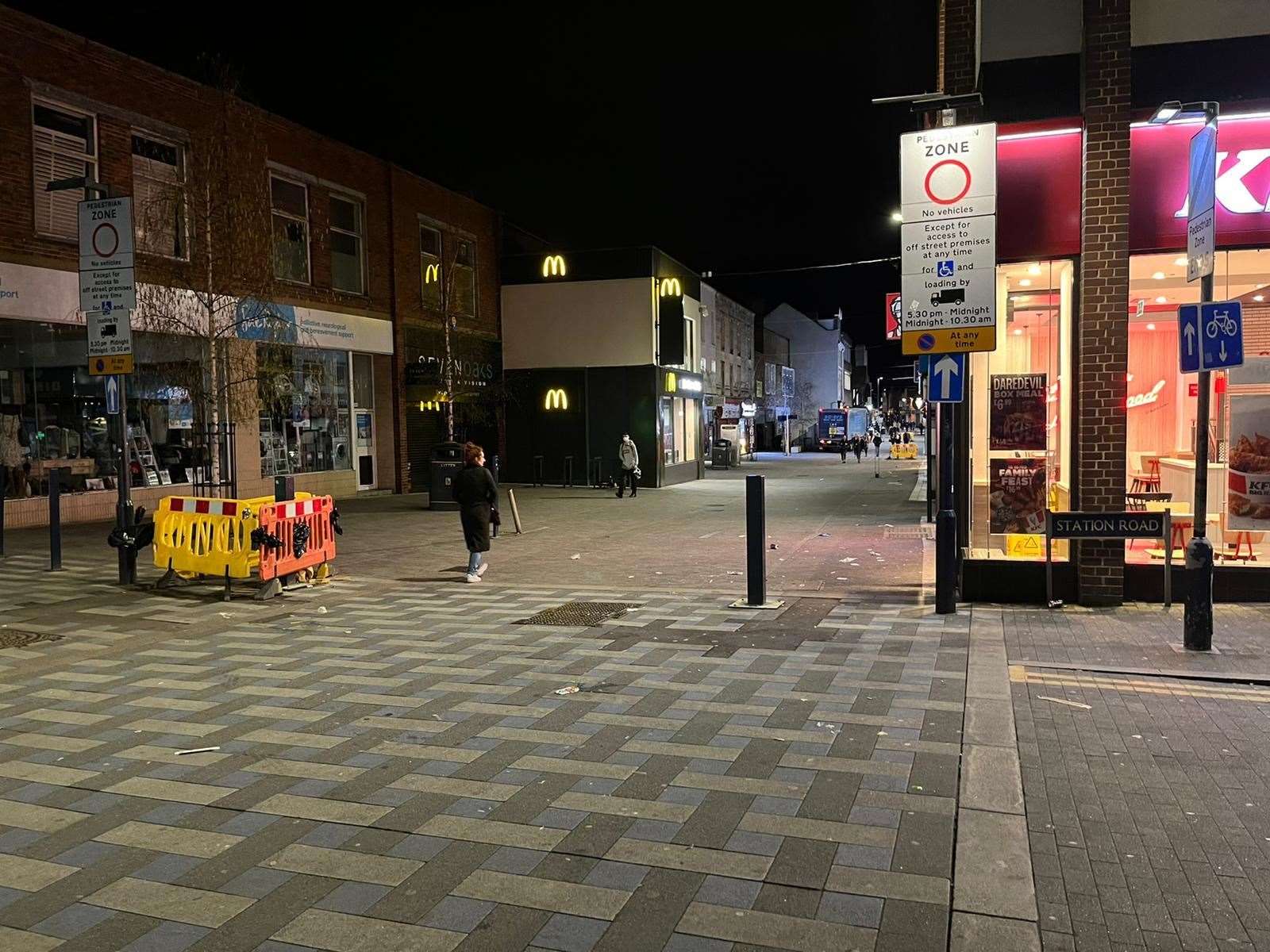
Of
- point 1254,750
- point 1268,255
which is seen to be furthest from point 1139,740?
point 1268,255

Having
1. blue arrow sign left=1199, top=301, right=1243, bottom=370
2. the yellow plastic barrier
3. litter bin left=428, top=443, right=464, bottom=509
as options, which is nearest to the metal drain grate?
the yellow plastic barrier

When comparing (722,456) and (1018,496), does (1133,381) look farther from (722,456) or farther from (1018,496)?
(722,456)

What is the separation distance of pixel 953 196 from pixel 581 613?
18.5 feet

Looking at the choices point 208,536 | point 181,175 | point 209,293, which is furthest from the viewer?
point 181,175

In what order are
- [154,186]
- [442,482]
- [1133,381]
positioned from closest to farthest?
[1133,381] → [154,186] → [442,482]

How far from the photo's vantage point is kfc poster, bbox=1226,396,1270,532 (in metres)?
9.70

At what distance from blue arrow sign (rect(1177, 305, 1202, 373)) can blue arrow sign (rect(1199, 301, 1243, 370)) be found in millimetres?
64

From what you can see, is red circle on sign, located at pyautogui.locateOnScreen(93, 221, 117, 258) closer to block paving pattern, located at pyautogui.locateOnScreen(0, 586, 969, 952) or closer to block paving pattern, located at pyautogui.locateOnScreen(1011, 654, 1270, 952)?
block paving pattern, located at pyautogui.locateOnScreen(0, 586, 969, 952)

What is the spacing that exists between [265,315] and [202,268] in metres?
1.26

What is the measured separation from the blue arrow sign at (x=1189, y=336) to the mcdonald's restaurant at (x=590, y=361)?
21.5 metres

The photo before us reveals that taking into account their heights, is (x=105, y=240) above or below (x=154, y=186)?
below

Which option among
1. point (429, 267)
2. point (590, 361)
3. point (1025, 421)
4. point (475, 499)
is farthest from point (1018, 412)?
point (429, 267)

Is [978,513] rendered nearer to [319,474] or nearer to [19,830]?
[19,830]

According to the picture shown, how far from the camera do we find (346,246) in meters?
25.2
